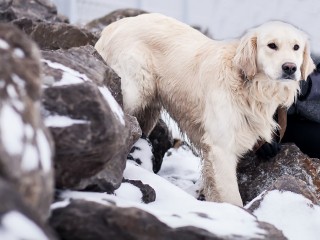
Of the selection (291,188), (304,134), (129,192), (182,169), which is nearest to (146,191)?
(129,192)

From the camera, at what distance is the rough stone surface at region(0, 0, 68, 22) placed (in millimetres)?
10500

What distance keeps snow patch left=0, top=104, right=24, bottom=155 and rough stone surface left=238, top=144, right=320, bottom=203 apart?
333 centimetres

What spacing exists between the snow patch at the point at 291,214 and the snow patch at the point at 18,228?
6.68 ft

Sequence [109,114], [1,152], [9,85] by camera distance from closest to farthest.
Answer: [1,152] → [9,85] → [109,114]

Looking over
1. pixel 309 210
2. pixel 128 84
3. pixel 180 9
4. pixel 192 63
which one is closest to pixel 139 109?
pixel 128 84

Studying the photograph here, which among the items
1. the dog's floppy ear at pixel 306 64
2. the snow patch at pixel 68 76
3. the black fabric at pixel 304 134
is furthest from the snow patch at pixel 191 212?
the black fabric at pixel 304 134

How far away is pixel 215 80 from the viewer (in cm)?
481

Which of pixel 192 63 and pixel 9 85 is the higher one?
pixel 9 85

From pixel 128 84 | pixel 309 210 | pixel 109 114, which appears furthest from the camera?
pixel 128 84

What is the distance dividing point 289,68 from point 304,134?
3.60 ft

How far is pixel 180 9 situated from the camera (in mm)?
7562

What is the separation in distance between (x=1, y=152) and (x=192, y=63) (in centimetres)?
345

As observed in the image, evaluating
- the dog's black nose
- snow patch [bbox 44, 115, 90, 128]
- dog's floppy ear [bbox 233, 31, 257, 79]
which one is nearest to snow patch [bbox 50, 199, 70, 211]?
snow patch [bbox 44, 115, 90, 128]

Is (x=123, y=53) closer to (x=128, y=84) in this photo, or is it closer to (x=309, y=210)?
(x=128, y=84)
